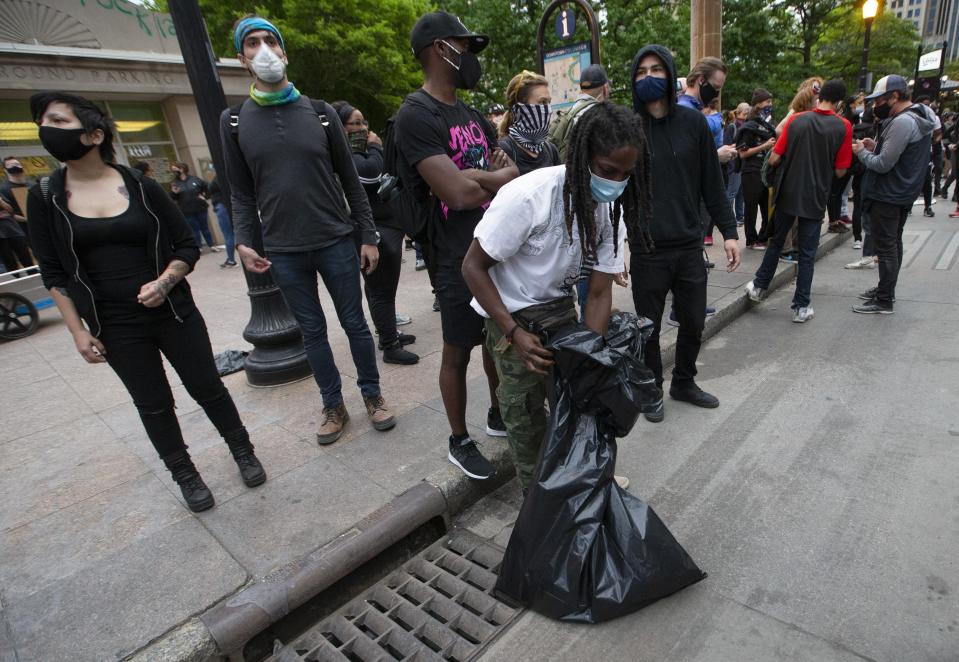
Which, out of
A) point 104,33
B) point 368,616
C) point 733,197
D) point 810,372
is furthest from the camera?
point 104,33

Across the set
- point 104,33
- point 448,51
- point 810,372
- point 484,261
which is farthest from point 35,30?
point 810,372

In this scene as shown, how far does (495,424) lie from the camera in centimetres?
328

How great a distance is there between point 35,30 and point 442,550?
1482 centimetres

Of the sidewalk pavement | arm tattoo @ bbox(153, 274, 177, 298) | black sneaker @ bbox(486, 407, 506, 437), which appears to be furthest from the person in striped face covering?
arm tattoo @ bbox(153, 274, 177, 298)

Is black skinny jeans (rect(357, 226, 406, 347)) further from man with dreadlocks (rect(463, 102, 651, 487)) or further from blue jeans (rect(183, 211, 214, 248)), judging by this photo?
blue jeans (rect(183, 211, 214, 248))

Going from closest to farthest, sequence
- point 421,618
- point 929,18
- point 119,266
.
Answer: point 421,618 < point 119,266 < point 929,18

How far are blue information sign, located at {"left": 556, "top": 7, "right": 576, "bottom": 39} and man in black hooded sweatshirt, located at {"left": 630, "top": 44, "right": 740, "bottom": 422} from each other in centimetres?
430

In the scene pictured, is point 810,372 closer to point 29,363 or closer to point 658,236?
point 658,236

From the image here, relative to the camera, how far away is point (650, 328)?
217 centimetres

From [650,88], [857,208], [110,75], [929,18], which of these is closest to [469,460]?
[650,88]

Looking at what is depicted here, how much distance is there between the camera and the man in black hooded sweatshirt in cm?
313

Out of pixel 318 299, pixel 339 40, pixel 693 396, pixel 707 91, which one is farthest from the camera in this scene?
pixel 339 40

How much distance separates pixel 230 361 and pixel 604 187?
3.97 meters

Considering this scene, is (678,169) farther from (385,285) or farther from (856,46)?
(856,46)
